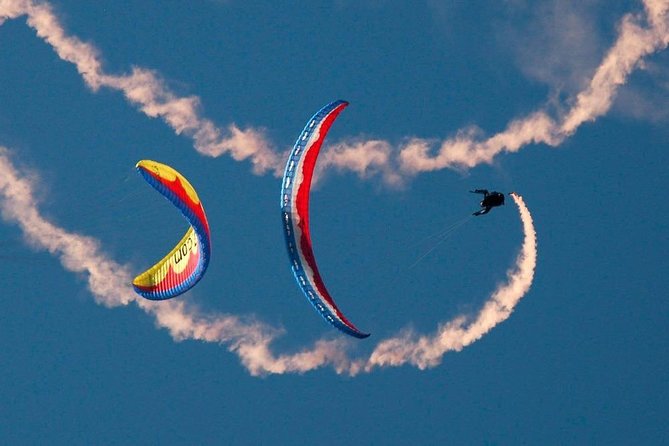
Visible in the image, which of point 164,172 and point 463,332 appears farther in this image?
point 463,332

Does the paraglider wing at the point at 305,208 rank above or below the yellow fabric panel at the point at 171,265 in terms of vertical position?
below

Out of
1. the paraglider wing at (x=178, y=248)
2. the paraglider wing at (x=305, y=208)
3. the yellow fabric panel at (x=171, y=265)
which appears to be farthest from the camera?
the yellow fabric panel at (x=171, y=265)

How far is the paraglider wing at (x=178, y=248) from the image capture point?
52.0 m

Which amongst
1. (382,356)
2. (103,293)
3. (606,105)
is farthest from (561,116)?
(103,293)

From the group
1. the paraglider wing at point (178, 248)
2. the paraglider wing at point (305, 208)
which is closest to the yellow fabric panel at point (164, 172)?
the paraglider wing at point (178, 248)

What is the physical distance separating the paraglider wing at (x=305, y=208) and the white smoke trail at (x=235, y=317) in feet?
24.4

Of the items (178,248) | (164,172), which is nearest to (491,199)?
(178,248)

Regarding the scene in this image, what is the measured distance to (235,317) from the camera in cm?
6488

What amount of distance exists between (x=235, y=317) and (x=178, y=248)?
755cm

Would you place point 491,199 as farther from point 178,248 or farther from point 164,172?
point 164,172

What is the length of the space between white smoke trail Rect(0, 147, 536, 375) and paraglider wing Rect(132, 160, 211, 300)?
6.07 meters

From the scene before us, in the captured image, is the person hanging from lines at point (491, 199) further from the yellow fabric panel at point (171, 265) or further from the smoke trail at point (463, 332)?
the yellow fabric panel at point (171, 265)

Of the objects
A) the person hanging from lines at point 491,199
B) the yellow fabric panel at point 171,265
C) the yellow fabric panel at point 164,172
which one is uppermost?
the yellow fabric panel at point 171,265

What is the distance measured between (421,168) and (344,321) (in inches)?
399
